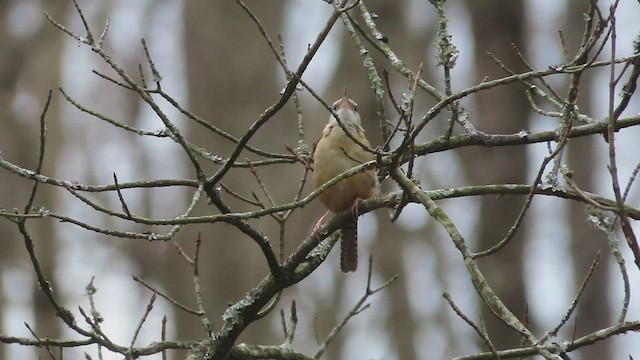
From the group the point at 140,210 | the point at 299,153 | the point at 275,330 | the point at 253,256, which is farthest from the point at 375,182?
the point at 140,210

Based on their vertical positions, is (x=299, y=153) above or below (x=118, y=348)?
above

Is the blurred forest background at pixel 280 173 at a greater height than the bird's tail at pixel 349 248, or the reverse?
the blurred forest background at pixel 280 173

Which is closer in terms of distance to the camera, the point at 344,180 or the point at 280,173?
the point at 344,180

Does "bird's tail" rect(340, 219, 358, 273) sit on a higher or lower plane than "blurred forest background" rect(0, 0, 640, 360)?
lower

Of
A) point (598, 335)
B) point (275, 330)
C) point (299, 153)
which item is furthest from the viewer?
point (275, 330)

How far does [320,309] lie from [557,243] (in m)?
3.01

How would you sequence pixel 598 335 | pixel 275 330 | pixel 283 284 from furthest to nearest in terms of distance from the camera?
1. pixel 275 330
2. pixel 283 284
3. pixel 598 335

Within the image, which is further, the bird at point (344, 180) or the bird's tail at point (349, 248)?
the bird's tail at point (349, 248)

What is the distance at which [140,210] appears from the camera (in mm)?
10727

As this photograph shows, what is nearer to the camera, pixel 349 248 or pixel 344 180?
pixel 344 180

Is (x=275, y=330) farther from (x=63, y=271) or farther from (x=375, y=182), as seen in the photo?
(x=375, y=182)

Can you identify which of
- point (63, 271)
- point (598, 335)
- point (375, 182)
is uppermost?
point (63, 271)

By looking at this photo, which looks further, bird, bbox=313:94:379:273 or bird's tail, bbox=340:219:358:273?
bird's tail, bbox=340:219:358:273

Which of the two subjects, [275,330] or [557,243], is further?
[557,243]
